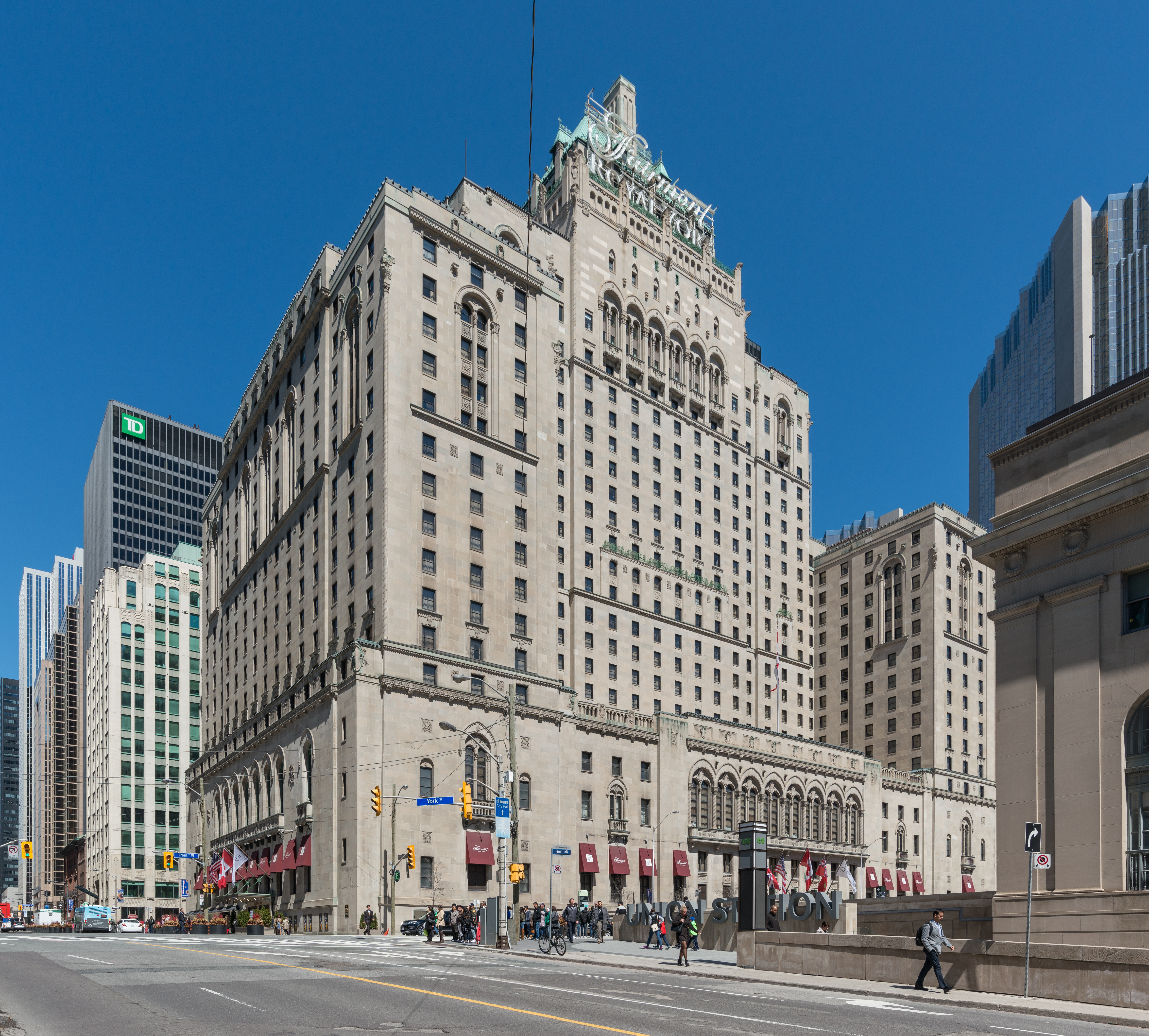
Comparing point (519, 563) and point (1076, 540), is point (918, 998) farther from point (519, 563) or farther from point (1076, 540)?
point (519, 563)

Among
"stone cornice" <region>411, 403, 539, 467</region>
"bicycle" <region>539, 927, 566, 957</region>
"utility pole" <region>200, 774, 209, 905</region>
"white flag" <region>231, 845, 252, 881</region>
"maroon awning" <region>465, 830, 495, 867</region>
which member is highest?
"stone cornice" <region>411, 403, 539, 467</region>

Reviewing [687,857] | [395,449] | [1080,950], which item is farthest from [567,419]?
[1080,950]

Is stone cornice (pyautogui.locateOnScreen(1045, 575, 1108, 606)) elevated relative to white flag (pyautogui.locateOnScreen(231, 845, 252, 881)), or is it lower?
elevated

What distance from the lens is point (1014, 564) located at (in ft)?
112

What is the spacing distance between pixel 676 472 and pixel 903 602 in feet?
104

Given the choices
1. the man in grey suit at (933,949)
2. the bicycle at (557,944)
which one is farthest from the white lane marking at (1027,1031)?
the bicycle at (557,944)

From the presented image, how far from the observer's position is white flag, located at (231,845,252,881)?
71688mm

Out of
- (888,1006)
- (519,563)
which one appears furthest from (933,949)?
(519,563)

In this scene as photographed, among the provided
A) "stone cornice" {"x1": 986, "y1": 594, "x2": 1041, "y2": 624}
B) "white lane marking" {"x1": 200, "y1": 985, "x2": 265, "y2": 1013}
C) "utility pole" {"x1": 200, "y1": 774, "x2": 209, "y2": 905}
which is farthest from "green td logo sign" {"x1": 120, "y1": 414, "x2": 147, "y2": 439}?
"white lane marking" {"x1": 200, "y1": 985, "x2": 265, "y2": 1013}

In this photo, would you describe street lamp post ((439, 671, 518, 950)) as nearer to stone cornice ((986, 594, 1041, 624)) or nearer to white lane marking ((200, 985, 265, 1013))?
white lane marking ((200, 985, 265, 1013))

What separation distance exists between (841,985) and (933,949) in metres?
2.68

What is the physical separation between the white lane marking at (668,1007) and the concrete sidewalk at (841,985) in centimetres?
247

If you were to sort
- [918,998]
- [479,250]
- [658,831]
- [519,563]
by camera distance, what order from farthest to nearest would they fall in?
[658,831] → [479,250] → [519,563] → [918,998]

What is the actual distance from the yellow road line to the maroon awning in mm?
31919
